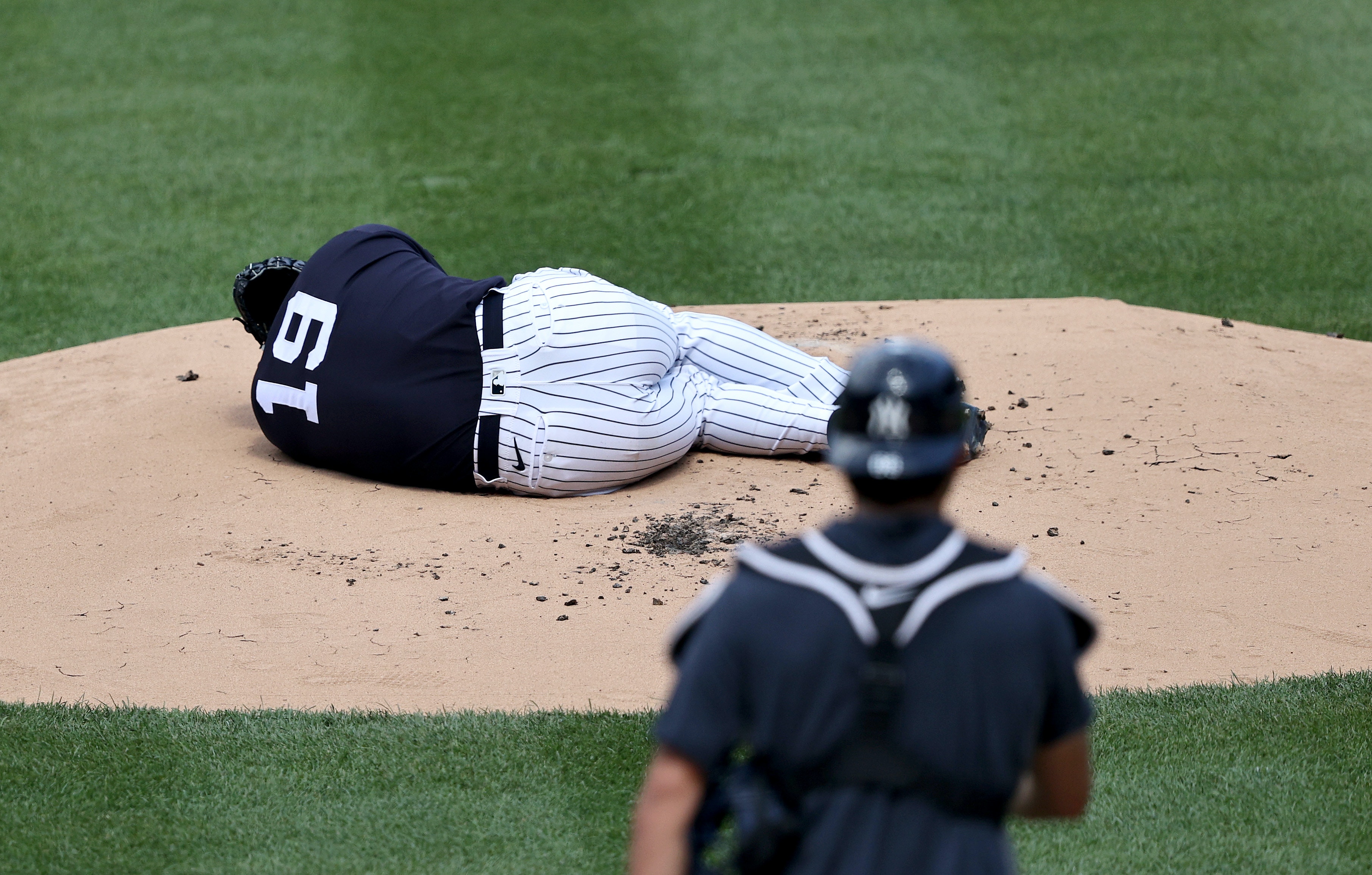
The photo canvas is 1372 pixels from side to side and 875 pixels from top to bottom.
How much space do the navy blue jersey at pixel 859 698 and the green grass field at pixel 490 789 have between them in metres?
1.75

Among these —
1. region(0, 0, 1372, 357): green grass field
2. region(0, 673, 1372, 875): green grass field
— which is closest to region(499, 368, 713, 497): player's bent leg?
region(0, 673, 1372, 875): green grass field

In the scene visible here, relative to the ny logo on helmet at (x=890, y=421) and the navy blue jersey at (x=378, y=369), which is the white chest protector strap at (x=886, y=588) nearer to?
the ny logo on helmet at (x=890, y=421)

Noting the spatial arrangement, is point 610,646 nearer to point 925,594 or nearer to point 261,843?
point 261,843

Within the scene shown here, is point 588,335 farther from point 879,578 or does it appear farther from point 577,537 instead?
point 879,578

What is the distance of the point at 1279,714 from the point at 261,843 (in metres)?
2.81

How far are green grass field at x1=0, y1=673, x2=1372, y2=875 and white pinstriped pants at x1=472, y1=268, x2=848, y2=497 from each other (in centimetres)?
175

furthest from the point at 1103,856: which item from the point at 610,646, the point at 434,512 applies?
the point at 434,512

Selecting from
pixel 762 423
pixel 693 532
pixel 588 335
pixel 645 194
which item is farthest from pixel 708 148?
pixel 693 532

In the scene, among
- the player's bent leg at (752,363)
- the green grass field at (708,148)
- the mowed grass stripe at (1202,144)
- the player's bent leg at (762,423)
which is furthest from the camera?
the green grass field at (708,148)

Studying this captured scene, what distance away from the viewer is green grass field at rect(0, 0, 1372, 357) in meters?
9.16

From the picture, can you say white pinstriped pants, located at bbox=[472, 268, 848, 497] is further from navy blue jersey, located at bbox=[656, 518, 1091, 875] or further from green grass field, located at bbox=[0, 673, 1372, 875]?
navy blue jersey, located at bbox=[656, 518, 1091, 875]

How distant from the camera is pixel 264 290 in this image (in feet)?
20.7

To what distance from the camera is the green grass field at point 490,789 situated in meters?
3.59

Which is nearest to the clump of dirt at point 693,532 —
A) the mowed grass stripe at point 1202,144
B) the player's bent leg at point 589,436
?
the player's bent leg at point 589,436
